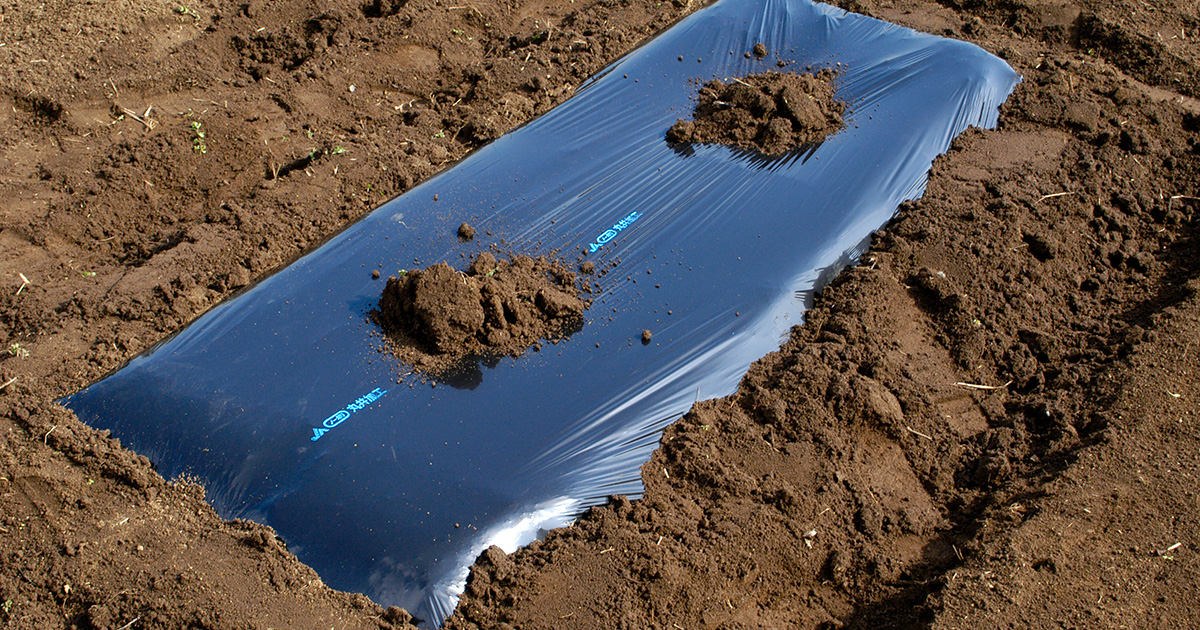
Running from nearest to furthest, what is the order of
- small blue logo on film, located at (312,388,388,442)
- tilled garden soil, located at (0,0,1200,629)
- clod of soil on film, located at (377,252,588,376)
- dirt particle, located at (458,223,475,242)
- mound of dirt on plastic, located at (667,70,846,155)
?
tilled garden soil, located at (0,0,1200,629) < small blue logo on film, located at (312,388,388,442) < clod of soil on film, located at (377,252,588,376) < dirt particle, located at (458,223,475,242) < mound of dirt on plastic, located at (667,70,846,155)

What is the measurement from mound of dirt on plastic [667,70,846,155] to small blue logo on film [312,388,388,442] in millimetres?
2681

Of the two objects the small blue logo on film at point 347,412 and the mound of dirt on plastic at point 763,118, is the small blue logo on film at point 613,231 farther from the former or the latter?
the small blue logo on film at point 347,412

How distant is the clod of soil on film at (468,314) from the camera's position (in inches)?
162

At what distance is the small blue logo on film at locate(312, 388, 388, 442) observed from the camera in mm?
3881

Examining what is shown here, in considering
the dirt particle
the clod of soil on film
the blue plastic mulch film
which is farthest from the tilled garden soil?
the dirt particle

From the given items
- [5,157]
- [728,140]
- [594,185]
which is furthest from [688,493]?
[5,157]

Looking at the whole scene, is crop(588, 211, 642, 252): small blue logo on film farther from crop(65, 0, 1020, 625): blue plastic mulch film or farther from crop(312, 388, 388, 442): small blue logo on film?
crop(312, 388, 388, 442): small blue logo on film

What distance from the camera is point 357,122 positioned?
634 centimetres

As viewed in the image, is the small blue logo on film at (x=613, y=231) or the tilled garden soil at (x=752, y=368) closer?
the tilled garden soil at (x=752, y=368)

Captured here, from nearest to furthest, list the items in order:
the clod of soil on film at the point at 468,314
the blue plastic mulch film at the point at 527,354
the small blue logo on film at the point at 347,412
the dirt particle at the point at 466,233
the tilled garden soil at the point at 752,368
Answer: the tilled garden soil at the point at 752,368 < the blue plastic mulch film at the point at 527,354 < the small blue logo on film at the point at 347,412 < the clod of soil on film at the point at 468,314 < the dirt particle at the point at 466,233

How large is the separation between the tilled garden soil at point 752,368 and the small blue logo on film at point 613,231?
250 millimetres

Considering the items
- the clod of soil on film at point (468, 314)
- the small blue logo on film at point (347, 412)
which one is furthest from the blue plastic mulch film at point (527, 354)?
the clod of soil on film at point (468, 314)

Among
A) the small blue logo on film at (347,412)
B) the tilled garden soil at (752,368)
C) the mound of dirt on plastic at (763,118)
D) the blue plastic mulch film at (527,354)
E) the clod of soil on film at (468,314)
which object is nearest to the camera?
the tilled garden soil at (752,368)

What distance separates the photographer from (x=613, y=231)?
480cm
